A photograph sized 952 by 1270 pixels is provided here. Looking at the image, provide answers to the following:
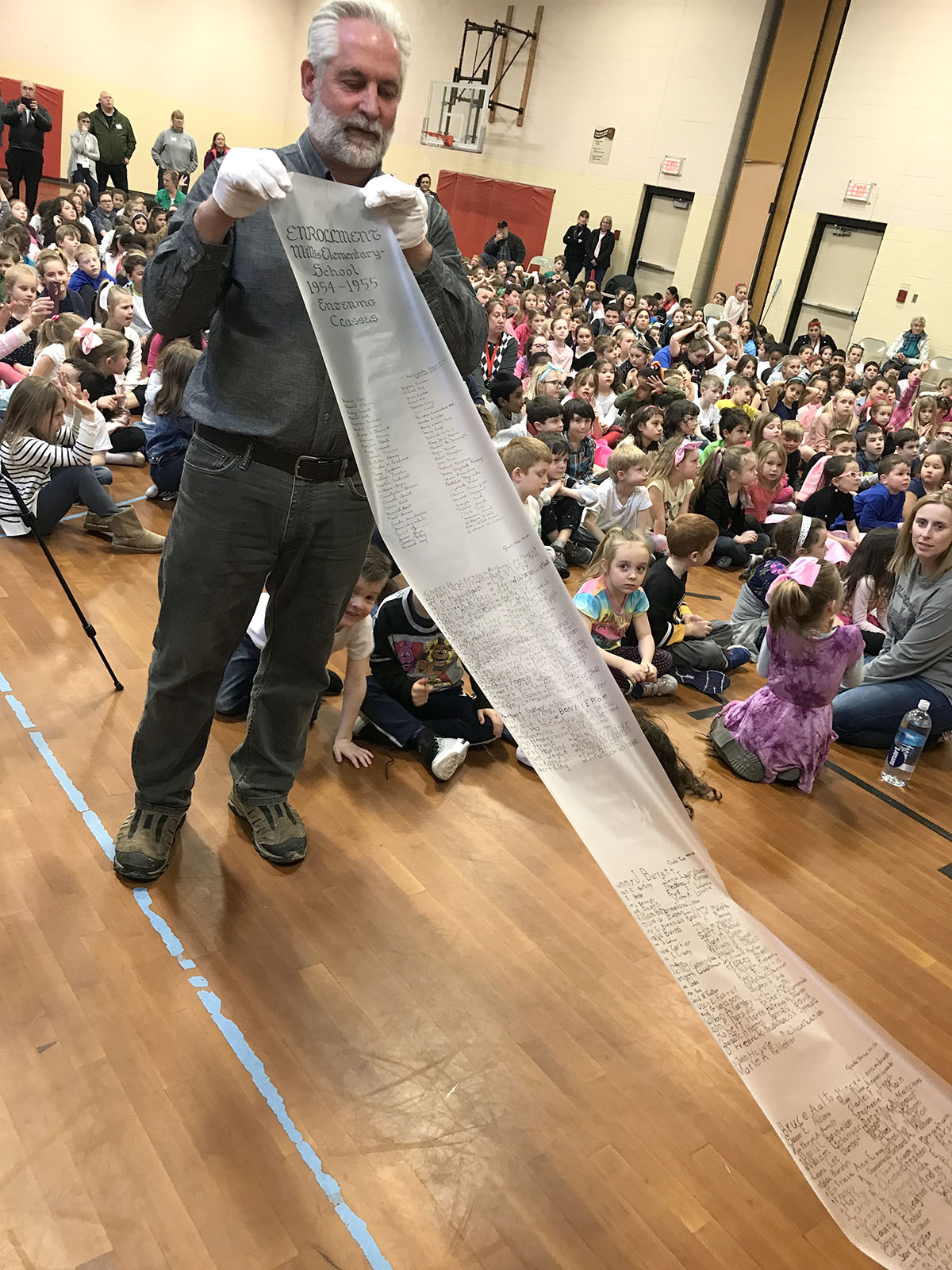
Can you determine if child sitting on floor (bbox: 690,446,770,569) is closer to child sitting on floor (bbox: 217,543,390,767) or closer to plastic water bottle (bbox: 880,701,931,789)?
plastic water bottle (bbox: 880,701,931,789)

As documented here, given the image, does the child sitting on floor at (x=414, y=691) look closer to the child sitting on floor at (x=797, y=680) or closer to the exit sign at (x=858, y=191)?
the child sitting on floor at (x=797, y=680)

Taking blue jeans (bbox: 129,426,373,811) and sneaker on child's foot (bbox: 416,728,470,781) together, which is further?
sneaker on child's foot (bbox: 416,728,470,781)

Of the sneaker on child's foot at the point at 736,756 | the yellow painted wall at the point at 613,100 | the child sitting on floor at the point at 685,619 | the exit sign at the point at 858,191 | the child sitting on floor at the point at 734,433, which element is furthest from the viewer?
the yellow painted wall at the point at 613,100

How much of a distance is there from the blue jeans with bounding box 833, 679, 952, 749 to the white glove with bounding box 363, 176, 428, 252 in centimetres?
319

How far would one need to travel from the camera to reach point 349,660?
3.46m

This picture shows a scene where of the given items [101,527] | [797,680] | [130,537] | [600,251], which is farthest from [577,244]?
[797,680]

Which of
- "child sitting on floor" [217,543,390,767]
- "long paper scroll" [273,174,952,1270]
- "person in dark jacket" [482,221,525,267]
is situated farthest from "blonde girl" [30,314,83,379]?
"person in dark jacket" [482,221,525,267]

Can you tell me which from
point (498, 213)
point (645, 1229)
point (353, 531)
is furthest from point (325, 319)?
point (498, 213)

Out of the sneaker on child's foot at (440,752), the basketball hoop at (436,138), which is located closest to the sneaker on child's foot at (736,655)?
the sneaker on child's foot at (440,752)

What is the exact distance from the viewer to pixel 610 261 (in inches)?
685

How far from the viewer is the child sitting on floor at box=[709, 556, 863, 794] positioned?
12.5 ft

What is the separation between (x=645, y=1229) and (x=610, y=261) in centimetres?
1728

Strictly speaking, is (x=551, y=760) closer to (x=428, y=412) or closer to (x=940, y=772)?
(x=428, y=412)

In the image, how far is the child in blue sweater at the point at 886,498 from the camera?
21.8ft
